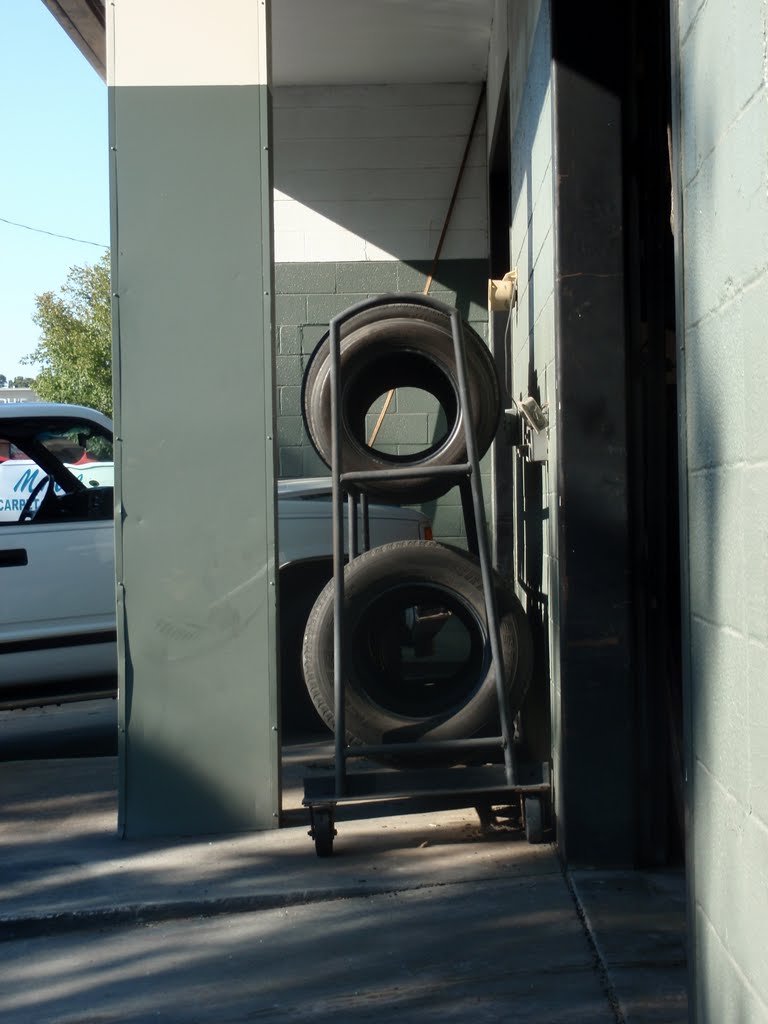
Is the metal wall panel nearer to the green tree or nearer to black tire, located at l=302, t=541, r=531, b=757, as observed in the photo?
black tire, located at l=302, t=541, r=531, b=757

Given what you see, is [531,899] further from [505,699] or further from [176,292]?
[176,292]

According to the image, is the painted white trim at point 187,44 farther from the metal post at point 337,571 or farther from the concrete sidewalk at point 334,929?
the concrete sidewalk at point 334,929

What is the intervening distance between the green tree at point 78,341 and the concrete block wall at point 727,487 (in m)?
49.9

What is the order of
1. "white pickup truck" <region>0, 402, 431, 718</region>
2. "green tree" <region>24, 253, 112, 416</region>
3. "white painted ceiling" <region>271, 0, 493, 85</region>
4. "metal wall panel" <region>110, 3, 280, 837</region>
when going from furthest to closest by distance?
"green tree" <region>24, 253, 112, 416</region> → "white painted ceiling" <region>271, 0, 493, 85</region> → "white pickup truck" <region>0, 402, 431, 718</region> → "metal wall panel" <region>110, 3, 280, 837</region>

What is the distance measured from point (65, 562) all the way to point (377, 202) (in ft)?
14.3

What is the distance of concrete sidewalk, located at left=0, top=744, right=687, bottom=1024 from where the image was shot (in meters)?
3.48

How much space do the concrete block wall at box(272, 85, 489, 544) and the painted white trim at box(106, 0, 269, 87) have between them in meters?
4.64

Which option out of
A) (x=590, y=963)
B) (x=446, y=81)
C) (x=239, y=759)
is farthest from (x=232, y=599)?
(x=446, y=81)

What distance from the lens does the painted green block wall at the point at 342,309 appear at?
9781 mm

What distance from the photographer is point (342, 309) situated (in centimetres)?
977

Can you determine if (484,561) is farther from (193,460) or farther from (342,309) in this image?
(342,309)

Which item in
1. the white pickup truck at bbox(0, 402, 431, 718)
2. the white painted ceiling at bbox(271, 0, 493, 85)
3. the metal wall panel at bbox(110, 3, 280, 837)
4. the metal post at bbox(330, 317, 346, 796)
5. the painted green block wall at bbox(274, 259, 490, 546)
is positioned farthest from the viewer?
the painted green block wall at bbox(274, 259, 490, 546)

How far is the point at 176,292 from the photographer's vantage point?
5.19 m

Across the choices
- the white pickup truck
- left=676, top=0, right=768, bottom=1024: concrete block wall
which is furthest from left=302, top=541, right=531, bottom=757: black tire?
left=676, top=0, right=768, bottom=1024: concrete block wall
